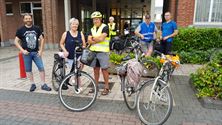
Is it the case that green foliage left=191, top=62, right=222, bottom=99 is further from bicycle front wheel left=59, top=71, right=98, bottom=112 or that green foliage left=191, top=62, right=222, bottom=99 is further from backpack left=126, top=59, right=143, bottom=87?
bicycle front wheel left=59, top=71, right=98, bottom=112

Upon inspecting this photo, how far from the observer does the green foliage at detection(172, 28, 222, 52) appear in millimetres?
7918

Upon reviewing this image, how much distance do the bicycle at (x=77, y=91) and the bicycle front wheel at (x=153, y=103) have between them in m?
0.94

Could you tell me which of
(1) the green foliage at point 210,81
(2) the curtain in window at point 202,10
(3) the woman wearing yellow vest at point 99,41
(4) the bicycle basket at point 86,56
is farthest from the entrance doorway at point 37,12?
(1) the green foliage at point 210,81

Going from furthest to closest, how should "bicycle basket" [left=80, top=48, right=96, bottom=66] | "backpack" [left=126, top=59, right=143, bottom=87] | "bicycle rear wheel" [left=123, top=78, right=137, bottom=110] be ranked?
"bicycle basket" [left=80, top=48, right=96, bottom=66] < "bicycle rear wheel" [left=123, top=78, right=137, bottom=110] < "backpack" [left=126, top=59, right=143, bottom=87]

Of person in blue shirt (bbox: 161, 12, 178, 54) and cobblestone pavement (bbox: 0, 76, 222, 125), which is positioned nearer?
cobblestone pavement (bbox: 0, 76, 222, 125)

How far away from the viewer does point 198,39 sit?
316 inches

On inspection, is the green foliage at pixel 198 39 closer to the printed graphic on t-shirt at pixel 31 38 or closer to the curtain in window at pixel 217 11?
the curtain in window at pixel 217 11

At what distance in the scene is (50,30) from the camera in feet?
37.6

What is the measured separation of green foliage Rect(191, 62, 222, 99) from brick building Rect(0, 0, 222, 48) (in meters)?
4.88

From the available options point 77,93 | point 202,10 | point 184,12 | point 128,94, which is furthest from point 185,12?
point 77,93

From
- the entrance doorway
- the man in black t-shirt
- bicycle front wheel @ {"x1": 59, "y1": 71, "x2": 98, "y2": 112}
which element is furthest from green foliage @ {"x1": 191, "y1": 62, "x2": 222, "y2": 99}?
the entrance doorway

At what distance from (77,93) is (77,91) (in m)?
0.10

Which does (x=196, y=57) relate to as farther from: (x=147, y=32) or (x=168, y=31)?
(x=147, y=32)

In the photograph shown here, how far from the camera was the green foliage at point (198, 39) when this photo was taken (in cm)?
792
